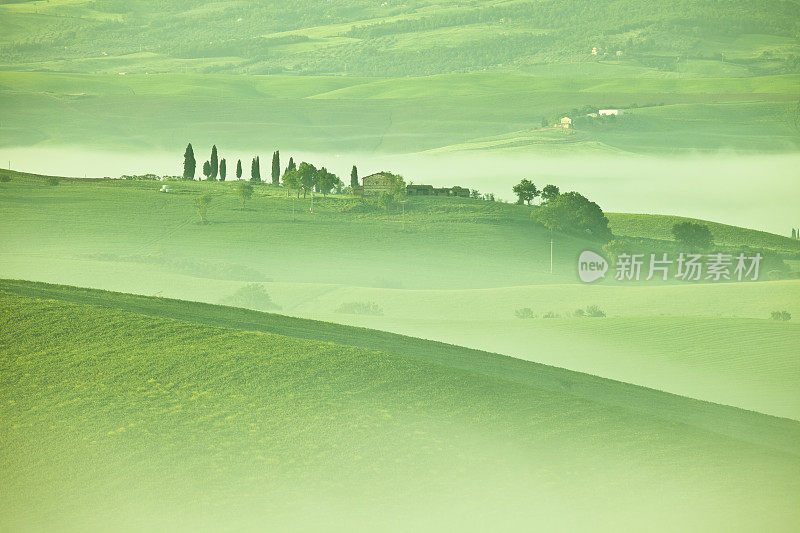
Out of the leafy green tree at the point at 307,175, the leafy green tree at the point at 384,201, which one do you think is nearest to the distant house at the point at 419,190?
the leafy green tree at the point at 384,201

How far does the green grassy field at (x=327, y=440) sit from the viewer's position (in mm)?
23688

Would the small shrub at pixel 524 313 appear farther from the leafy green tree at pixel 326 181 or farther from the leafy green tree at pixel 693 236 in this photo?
the leafy green tree at pixel 693 236

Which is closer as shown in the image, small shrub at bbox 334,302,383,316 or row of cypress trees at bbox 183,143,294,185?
small shrub at bbox 334,302,383,316

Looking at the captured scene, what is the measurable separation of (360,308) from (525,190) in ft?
93.8

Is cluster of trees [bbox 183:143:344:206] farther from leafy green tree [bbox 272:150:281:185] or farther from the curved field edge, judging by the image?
the curved field edge

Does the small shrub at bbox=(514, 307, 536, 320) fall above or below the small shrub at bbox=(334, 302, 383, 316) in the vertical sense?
above

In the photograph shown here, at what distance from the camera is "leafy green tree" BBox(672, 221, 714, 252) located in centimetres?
8481

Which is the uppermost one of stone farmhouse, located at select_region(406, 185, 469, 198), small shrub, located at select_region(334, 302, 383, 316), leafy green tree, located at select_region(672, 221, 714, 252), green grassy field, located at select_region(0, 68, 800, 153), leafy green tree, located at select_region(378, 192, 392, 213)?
green grassy field, located at select_region(0, 68, 800, 153)

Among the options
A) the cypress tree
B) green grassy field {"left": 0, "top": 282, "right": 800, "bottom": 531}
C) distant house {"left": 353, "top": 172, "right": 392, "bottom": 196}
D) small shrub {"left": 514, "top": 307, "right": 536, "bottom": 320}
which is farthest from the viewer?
distant house {"left": 353, "top": 172, "right": 392, "bottom": 196}

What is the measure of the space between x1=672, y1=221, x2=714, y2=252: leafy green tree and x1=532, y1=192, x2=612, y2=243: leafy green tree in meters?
6.21

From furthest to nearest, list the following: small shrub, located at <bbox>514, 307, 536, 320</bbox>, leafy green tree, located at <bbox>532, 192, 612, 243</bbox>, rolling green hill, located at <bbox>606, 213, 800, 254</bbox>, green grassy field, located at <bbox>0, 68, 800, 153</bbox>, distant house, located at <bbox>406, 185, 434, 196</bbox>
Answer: green grassy field, located at <bbox>0, 68, 800, 153</bbox> → rolling green hill, located at <bbox>606, 213, 800, 254</bbox> → distant house, located at <bbox>406, 185, 434, 196</bbox> → leafy green tree, located at <bbox>532, 192, 612, 243</bbox> → small shrub, located at <bbox>514, 307, 536, 320</bbox>

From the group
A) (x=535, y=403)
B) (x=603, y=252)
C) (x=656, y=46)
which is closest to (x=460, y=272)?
(x=603, y=252)

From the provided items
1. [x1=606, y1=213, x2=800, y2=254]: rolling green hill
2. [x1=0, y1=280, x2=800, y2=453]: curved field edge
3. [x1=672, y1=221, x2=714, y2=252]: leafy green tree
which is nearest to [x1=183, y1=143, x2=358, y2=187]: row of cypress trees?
[x1=606, y1=213, x2=800, y2=254]: rolling green hill

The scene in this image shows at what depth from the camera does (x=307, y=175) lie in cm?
8019
